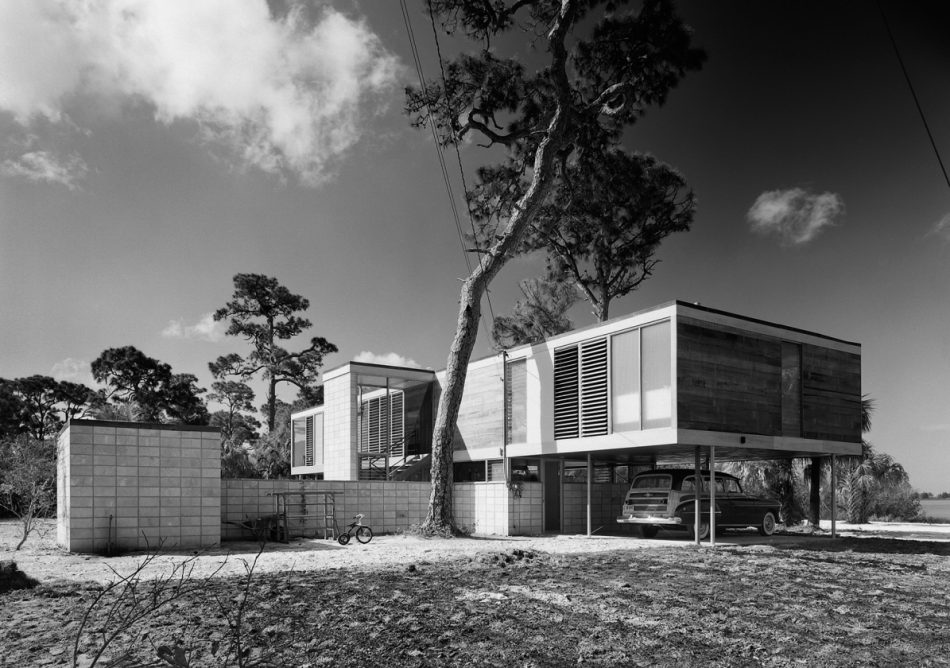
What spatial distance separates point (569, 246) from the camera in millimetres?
27469

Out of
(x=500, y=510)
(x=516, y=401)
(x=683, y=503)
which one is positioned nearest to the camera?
(x=683, y=503)

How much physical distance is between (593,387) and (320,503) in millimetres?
6656

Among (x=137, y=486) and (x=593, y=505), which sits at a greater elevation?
(x=137, y=486)

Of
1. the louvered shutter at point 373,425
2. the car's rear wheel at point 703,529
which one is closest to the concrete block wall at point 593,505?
the car's rear wheel at point 703,529

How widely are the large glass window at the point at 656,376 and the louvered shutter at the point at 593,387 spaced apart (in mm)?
1283

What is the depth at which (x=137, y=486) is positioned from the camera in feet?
43.3

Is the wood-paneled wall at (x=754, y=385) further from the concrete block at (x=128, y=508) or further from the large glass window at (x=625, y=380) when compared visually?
the concrete block at (x=128, y=508)

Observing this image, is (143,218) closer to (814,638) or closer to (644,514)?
(644,514)

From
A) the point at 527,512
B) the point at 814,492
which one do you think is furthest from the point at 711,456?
the point at 814,492

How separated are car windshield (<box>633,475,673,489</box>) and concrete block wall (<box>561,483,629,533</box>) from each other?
Result: 2.81 metres

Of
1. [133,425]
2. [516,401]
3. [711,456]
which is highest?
[516,401]

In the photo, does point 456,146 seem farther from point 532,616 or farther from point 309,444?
point 532,616

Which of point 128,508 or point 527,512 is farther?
point 527,512

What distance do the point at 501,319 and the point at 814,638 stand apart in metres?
26.0
